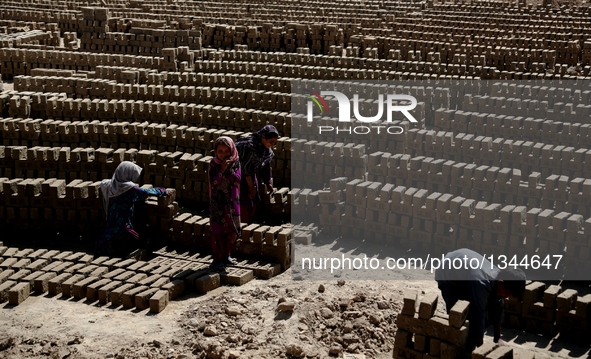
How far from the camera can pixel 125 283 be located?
729cm

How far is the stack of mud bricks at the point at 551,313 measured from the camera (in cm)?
672

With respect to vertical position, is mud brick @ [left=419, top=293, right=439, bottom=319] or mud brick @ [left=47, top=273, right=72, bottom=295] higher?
mud brick @ [left=419, top=293, right=439, bottom=319]

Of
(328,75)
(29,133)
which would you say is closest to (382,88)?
(328,75)

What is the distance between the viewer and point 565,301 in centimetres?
676

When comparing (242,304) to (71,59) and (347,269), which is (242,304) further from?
(71,59)

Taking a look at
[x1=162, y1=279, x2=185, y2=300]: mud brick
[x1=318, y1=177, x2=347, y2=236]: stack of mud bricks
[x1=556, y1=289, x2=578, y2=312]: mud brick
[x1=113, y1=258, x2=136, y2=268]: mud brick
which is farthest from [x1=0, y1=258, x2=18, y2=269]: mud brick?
[x1=556, y1=289, x2=578, y2=312]: mud brick

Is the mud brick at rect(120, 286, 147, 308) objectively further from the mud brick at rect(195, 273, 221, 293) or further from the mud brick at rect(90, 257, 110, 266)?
the mud brick at rect(90, 257, 110, 266)

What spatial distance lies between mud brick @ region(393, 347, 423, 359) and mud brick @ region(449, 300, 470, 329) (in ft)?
1.36

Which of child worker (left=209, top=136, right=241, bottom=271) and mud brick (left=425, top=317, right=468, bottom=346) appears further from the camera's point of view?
child worker (left=209, top=136, right=241, bottom=271)

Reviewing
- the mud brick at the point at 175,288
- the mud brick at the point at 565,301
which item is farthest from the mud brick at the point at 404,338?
the mud brick at the point at 175,288

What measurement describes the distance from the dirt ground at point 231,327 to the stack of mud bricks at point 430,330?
572 millimetres

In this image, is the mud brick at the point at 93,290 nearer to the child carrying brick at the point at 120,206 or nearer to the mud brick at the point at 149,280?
the mud brick at the point at 149,280

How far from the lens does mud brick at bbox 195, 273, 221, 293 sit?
7328mm

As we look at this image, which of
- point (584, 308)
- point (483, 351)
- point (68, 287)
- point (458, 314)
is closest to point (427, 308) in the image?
point (458, 314)
